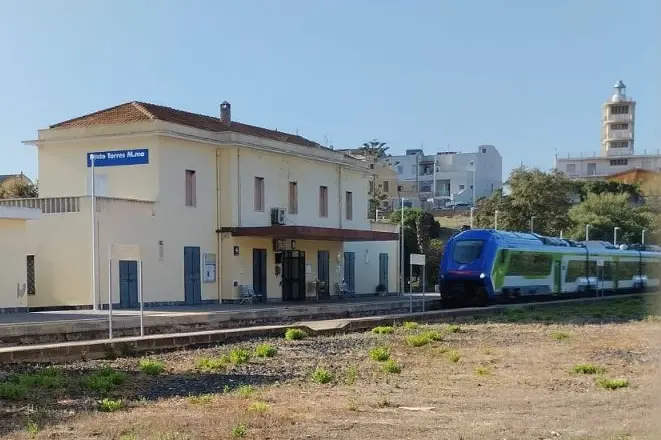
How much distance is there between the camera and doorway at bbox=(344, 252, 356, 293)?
140ft

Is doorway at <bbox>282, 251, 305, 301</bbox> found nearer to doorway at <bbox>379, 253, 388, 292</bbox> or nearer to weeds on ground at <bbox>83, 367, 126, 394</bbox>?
doorway at <bbox>379, 253, 388, 292</bbox>

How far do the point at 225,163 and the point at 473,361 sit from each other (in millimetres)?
21061

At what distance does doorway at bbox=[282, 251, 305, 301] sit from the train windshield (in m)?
7.73

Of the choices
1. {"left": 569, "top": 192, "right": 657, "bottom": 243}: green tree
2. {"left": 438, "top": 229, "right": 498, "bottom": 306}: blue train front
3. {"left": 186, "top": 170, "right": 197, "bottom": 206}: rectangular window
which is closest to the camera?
{"left": 438, "top": 229, "right": 498, "bottom": 306}: blue train front

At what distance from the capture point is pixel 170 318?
72.9ft

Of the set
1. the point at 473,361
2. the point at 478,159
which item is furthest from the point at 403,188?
the point at 473,361

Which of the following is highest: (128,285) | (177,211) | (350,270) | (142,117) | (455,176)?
(455,176)

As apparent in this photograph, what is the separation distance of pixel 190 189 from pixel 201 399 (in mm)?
23182

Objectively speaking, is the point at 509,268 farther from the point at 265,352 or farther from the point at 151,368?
the point at 151,368

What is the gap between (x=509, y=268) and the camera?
33.7 m

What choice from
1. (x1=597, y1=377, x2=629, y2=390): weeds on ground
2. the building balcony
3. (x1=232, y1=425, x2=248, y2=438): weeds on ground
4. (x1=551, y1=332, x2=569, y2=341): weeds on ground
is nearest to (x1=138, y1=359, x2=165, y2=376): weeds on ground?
(x1=232, y1=425, x2=248, y2=438): weeds on ground

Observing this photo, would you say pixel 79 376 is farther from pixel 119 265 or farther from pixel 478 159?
pixel 478 159

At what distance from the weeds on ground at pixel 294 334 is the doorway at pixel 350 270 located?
21719 millimetres

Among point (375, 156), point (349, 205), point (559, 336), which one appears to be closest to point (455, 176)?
point (375, 156)
